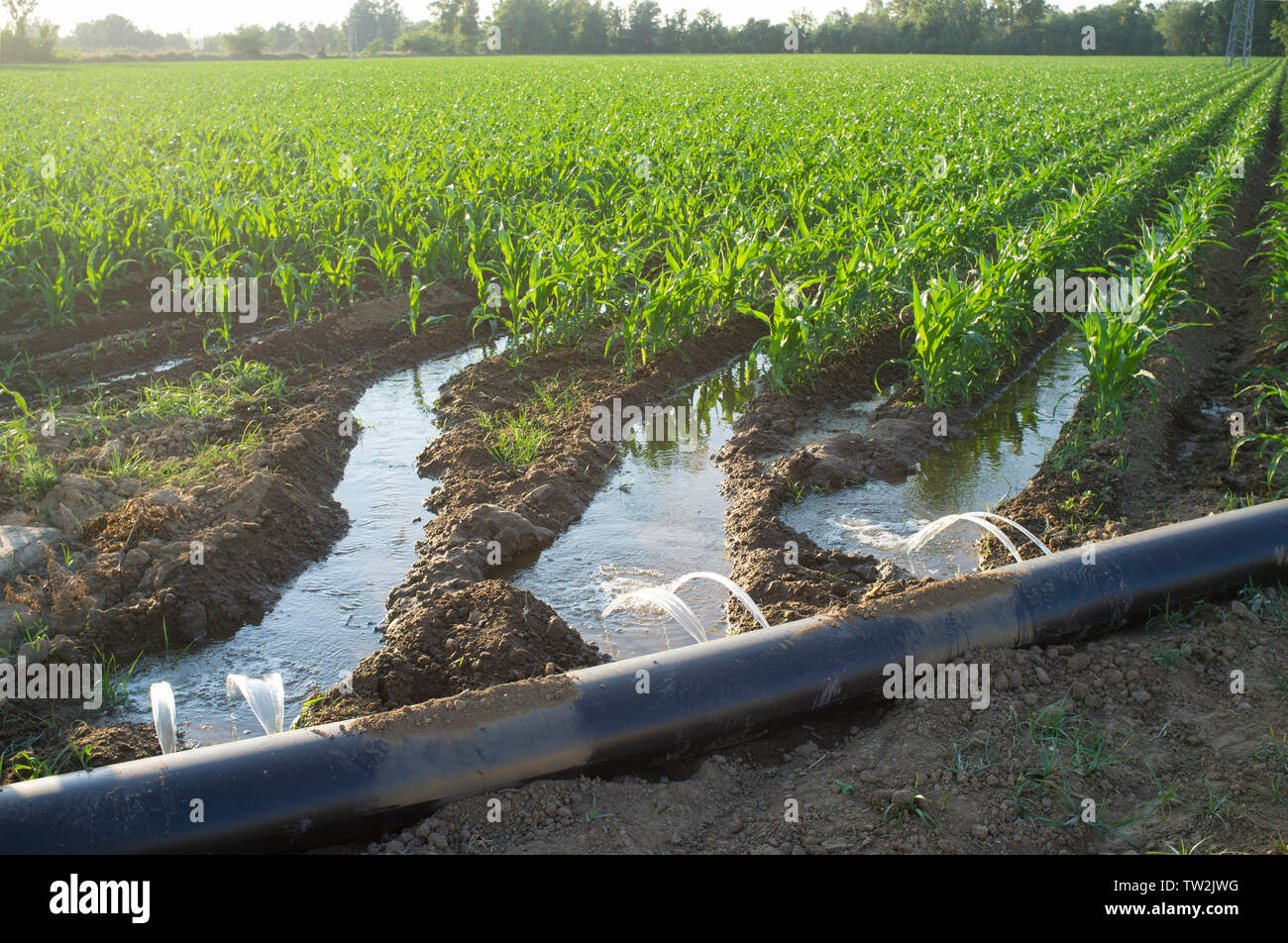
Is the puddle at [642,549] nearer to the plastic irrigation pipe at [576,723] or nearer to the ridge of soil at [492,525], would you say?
the ridge of soil at [492,525]

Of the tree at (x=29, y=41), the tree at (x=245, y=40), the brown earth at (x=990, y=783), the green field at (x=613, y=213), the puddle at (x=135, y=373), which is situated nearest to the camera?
the brown earth at (x=990, y=783)

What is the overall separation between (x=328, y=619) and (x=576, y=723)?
1443 millimetres

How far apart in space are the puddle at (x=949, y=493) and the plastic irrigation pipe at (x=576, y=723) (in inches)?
30.1

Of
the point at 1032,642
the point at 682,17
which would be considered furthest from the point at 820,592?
the point at 682,17

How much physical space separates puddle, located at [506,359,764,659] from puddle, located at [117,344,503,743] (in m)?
0.61

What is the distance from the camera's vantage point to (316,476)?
14.9 feet

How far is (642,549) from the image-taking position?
4.04 metres

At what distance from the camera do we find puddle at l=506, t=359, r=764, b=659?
11.4 feet

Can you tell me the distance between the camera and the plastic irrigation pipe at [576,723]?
6.98 ft

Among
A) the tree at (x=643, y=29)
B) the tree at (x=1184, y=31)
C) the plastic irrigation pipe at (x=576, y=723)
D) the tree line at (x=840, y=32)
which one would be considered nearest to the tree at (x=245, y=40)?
the tree line at (x=840, y=32)

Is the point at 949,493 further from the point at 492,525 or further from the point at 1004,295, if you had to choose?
the point at 492,525

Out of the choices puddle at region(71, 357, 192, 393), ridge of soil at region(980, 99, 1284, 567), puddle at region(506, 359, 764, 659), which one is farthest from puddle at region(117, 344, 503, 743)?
ridge of soil at region(980, 99, 1284, 567)
